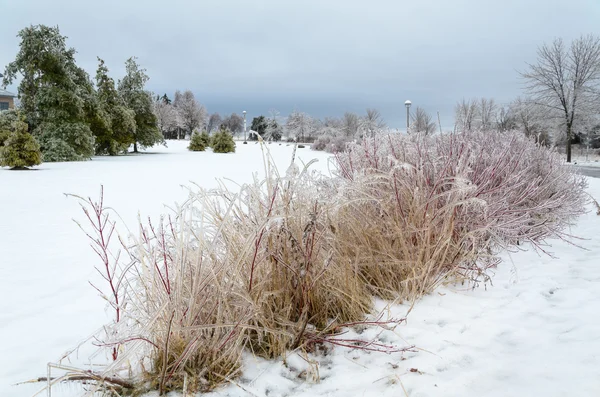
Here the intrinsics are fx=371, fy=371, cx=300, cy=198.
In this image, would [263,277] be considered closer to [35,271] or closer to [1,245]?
[35,271]

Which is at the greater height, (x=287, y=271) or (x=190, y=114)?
(x=190, y=114)

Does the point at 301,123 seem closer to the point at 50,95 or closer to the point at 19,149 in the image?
the point at 50,95

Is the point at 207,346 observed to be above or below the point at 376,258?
below

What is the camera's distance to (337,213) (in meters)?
2.41

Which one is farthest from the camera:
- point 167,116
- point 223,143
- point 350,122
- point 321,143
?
point 167,116

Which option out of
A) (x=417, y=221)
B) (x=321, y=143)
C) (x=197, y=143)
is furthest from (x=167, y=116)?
(x=417, y=221)

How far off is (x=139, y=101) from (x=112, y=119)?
10.4ft

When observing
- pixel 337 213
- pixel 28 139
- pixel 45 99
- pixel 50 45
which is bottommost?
pixel 337 213

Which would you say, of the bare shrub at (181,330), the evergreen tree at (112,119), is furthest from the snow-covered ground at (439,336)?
the evergreen tree at (112,119)

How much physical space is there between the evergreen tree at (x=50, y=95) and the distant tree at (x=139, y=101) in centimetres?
647

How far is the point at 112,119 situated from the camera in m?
20.7

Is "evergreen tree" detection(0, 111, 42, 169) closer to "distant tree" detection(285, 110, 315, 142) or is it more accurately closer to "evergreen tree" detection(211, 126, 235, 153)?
"evergreen tree" detection(211, 126, 235, 153)

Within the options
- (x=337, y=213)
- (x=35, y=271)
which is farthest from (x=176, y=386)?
(x=35, y=271)

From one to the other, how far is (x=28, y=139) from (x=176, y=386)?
1406 cm
